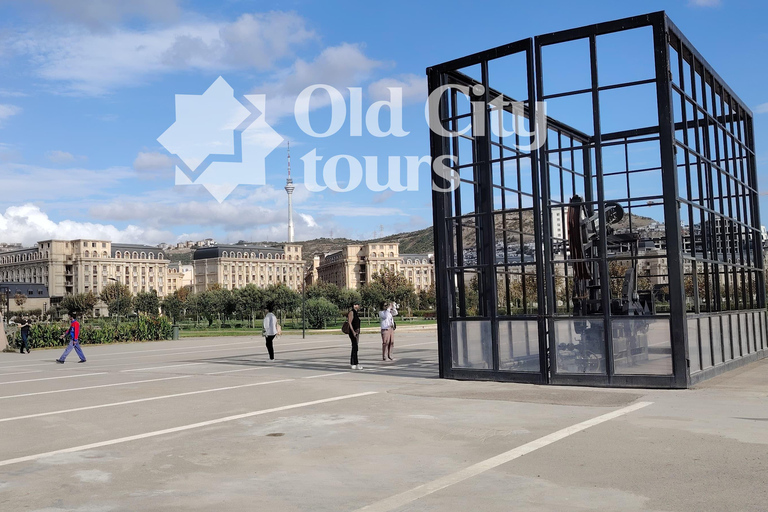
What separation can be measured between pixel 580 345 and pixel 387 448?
6692mm

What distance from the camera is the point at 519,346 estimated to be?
14930mm

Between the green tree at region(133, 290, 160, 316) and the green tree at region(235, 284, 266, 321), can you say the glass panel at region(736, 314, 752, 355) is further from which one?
the green tree at region(133, 290, 160, 316)

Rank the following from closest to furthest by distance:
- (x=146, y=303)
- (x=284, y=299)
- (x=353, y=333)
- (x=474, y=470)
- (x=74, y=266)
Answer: (x=474, y=470)
(x=353, y=333)
(x=284, y=299)
(x=146, y=303)
(x=74, y=266)

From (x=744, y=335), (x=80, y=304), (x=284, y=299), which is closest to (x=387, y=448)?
(x=744, y=335)

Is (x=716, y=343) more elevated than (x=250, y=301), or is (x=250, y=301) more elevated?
(x=250, y=301)

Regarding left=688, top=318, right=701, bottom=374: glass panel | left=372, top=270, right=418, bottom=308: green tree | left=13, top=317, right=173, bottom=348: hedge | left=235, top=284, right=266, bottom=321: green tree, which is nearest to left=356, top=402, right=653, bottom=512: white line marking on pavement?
left=688, top=318, right=701, bottom=374: glass panel

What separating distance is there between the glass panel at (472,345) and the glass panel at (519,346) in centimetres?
29

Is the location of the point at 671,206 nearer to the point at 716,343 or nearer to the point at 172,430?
the point at 716,343

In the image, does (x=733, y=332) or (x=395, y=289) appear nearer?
(x=733, y=332)

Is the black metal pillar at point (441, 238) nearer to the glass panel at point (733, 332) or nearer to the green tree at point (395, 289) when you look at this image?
the glass panel at point (733, 332)

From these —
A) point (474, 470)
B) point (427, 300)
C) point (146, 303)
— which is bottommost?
point (474, 470)

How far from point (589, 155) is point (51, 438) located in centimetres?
1622

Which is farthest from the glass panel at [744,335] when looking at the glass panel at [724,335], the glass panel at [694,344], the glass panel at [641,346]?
the glass panel at [641,346]

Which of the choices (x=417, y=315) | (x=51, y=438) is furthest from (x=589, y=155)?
(x=417, y=315)
